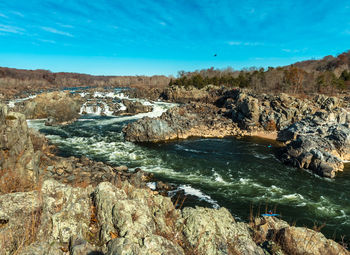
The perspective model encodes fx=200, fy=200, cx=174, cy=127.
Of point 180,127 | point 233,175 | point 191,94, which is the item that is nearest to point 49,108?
point 180,127

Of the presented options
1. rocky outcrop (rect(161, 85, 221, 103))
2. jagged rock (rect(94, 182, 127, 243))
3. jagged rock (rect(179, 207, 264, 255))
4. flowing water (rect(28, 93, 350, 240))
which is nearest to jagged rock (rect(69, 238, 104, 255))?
jagged rock (rect(94, 182, 127, 243))

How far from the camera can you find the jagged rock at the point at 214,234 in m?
5.05

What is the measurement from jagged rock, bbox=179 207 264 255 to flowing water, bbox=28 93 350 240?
6.29 meters

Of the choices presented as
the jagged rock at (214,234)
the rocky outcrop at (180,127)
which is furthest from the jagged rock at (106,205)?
the rocky outcrop at (180,127)

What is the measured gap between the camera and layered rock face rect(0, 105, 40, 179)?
10.1 metres

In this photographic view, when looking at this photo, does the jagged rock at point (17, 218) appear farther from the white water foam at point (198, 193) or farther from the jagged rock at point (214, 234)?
the white water foam at point (198, 193)

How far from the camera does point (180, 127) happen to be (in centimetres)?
3070

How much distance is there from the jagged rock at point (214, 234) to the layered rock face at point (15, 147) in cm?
937

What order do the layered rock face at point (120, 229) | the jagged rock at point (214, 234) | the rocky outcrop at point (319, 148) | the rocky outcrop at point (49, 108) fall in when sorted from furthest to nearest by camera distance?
the rocky outcrop at point (49, 108), the rocky outcrop at point (319, 148), the jagged rock at point (214, 234), the layered rock face at point (120, 229)

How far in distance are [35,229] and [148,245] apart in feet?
8.15

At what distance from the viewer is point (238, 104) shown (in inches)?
1560

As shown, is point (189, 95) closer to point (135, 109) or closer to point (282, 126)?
point (135, 109)

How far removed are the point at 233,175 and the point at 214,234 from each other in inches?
512

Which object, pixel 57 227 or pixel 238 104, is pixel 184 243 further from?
pixel 238 104
